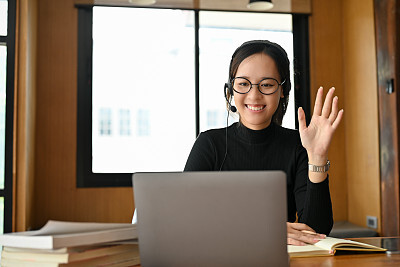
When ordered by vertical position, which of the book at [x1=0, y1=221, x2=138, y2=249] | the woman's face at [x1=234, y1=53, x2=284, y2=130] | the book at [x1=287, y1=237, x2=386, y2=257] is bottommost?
the book at [x1=287, y1=237, x2=386, y2=257]

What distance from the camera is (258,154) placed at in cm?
185

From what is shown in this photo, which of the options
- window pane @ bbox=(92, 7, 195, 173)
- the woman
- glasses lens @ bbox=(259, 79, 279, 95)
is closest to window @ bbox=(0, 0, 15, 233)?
window pane @ bbox=(92, 7, 195, 173)

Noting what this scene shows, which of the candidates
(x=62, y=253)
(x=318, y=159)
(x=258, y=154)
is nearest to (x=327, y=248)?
(x=318, y=159)

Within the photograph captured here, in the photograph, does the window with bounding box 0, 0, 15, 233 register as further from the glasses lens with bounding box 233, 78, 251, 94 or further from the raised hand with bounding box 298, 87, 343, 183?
the raised hand with bounding box 298, 87, 343, 183

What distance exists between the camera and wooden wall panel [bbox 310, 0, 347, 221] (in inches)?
156

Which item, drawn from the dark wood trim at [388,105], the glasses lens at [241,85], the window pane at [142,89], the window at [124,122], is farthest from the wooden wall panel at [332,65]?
the glasses lens at [241,85]

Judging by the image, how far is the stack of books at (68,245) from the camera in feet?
2.99

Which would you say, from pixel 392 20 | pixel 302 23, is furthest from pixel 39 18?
pixel 392 20

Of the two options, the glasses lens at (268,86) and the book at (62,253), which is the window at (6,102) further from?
the book at (62,253)

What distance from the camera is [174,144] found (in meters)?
3.94

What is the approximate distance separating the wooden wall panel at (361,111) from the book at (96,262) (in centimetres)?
284

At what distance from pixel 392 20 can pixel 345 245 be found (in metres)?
2.46

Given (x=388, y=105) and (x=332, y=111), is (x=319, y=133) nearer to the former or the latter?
(x=332, y=111)

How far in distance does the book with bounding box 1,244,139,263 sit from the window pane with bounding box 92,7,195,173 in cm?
287
